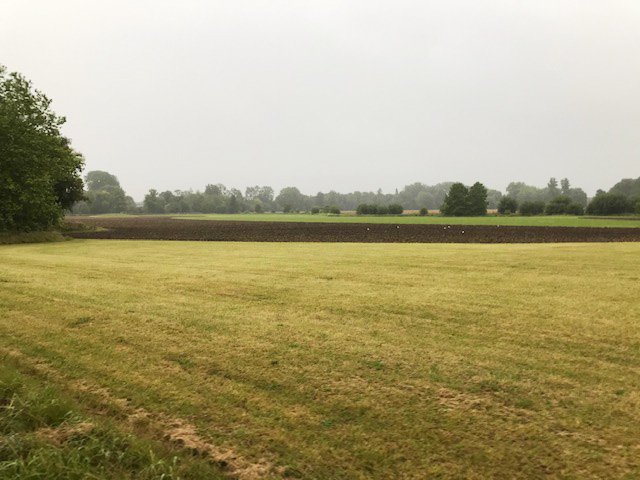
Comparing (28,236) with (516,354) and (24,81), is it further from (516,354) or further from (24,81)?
(516,354)

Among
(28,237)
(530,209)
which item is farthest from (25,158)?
(530,209)

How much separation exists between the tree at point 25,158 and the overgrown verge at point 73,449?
32395 millimetres

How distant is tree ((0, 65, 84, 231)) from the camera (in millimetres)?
30766

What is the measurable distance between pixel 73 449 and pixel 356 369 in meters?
3.53

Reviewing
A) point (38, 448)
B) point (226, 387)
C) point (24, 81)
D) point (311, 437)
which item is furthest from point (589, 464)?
point (24, 81)

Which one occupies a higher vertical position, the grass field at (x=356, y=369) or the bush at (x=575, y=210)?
the bush at (x=575, y=210)

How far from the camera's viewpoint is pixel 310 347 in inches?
266

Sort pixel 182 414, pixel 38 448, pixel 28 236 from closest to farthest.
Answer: pixel 38 448 → pixel 182 414 → pixel 28 236

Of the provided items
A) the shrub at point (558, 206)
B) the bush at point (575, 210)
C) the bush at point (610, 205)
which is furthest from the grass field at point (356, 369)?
the bush at point (575, 210)

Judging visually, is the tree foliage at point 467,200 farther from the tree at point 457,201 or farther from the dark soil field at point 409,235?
the dark soil field at point 409,235

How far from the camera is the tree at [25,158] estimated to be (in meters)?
30.8

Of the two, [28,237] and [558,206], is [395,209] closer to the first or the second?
[558,206]

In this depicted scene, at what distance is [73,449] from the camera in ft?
12.1

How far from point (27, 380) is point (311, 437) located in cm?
381
